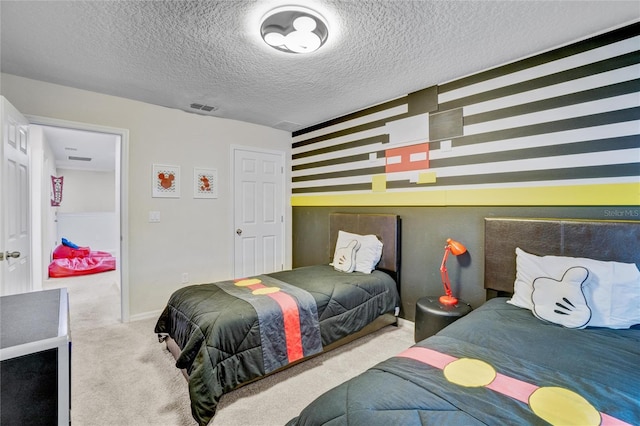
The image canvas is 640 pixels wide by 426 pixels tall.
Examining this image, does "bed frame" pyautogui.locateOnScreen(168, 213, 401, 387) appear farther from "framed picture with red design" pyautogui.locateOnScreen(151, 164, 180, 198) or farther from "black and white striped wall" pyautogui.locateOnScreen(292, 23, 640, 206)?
"framed picture with red design" pyautogui.locateOnScreen(151, 164, 180, 198)

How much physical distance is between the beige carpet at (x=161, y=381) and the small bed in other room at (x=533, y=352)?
770mm

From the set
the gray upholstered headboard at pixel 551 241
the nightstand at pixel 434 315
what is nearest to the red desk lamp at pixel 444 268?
the nightstand at pixel 434 315

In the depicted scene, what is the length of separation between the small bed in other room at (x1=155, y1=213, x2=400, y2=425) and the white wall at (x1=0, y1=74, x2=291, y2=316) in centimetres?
112

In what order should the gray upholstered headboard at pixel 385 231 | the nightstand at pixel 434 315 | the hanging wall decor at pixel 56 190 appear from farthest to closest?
the hanging wall decor at pixel 56 190 → the gray upholstered headboard at pixel 385 231 → the nightstand at pixel 434 315

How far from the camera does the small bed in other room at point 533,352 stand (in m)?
1.03

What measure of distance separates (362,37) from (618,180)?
78.3 inches

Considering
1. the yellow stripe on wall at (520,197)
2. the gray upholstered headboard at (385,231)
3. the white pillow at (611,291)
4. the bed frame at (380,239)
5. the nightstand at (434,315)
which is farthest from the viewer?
the gray upholstered headboard at (385,231)

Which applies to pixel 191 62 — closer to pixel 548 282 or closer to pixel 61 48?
pixel 61 48

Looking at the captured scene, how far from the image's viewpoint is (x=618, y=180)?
1.94 meters

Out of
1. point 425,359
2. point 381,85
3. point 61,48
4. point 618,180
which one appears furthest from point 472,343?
point 61,48

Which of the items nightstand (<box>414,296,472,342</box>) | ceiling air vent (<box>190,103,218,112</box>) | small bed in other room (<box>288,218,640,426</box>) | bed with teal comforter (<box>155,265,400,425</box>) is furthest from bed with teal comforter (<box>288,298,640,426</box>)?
ceiling air vent (<box>190,103,218,112</box>)

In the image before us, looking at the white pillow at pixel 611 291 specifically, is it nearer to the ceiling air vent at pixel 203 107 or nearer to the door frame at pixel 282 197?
the door frame at pixel 282 197

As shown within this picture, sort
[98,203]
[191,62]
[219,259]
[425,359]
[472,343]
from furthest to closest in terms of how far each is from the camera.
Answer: [98,203], [219,259], [191,62], [472,343], [425,359]

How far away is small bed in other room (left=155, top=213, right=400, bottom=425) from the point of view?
6.04 feet
